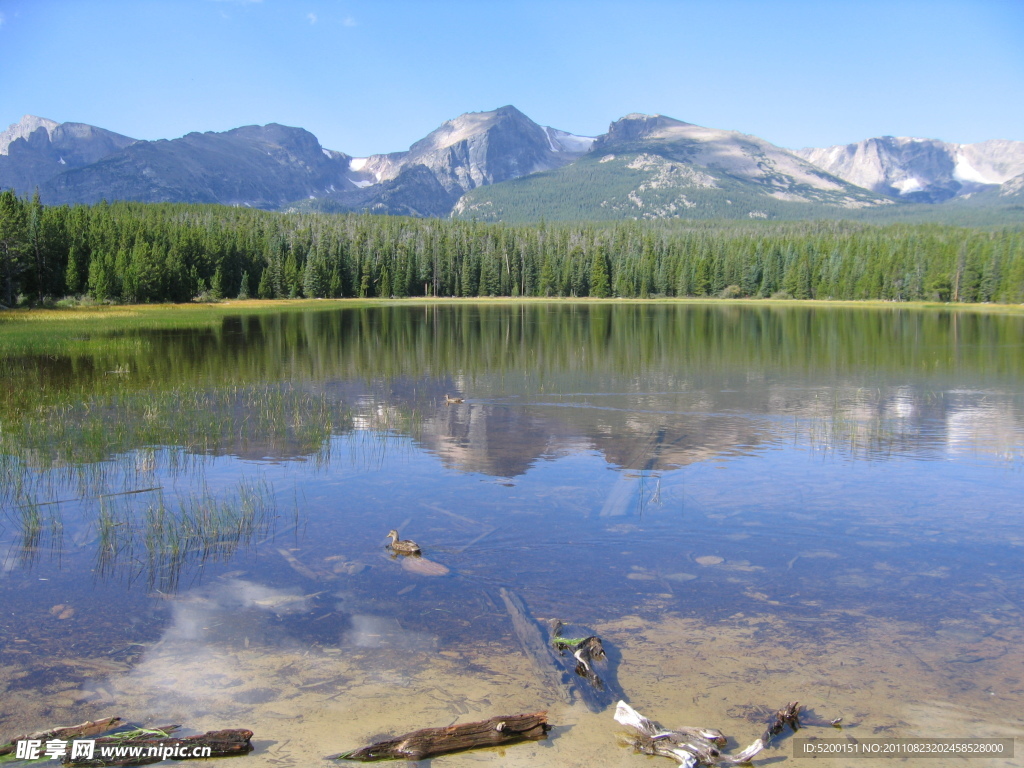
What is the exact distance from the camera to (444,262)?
144 metres

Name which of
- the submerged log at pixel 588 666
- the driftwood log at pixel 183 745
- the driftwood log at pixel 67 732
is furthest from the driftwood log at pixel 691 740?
the driftwood log at pixel 67 732

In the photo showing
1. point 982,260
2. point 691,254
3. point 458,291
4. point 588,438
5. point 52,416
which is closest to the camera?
point 588,438

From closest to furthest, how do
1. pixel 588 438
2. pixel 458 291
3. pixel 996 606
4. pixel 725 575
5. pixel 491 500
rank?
pixel 996 606 → pixel 725 575 → pixel 491 500 → pixel 588 438 → pixel 458 291

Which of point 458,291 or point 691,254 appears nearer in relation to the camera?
point 458,291

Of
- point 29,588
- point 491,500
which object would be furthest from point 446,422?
point 29,588

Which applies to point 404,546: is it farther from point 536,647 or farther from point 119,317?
point 119,317

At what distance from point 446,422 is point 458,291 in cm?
12672

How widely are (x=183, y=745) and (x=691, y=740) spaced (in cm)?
401

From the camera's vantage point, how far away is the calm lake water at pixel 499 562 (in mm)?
6789

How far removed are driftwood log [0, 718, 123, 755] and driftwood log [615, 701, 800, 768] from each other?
419 centimetres

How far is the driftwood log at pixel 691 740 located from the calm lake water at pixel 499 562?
14cm

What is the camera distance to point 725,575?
9.80 meters

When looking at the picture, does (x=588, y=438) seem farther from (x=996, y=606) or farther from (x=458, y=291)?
(x=458, y=291)

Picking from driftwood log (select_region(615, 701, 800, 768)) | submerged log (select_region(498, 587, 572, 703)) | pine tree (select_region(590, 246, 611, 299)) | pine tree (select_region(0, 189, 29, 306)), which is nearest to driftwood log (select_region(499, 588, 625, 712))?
submerged log (select_region(498, 587, 572, 703))
